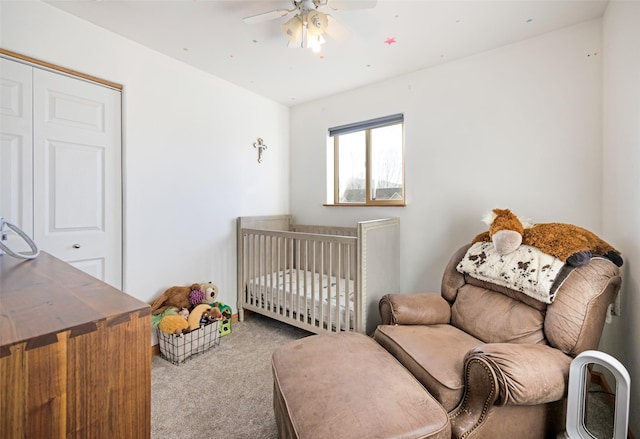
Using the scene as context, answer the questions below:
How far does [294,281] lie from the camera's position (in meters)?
2.61

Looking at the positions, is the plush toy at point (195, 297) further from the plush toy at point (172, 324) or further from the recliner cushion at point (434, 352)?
the recliner cushion at point (434, 352)

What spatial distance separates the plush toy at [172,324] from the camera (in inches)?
79.8

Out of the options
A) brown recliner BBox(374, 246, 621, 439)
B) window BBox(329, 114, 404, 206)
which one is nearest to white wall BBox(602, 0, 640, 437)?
brown recliner BBox(374, 246, 621, 439)

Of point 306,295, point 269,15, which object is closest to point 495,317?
point 306,295

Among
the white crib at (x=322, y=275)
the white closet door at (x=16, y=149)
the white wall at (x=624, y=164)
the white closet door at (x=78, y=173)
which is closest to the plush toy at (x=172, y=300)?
the white closet door at (x=78, y=173)

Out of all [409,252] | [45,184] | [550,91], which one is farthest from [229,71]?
[550,91]

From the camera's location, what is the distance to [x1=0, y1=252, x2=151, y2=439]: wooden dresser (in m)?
0.43

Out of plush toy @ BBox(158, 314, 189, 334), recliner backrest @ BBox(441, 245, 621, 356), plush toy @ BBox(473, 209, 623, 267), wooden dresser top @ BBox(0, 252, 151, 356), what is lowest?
plush toy @ BBox(158, 314, 189, 334)

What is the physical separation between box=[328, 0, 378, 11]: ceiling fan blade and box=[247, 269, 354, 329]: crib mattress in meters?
1.62

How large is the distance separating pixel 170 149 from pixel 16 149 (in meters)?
0.88

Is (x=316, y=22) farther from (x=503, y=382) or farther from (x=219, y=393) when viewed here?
(x=219, y=393)

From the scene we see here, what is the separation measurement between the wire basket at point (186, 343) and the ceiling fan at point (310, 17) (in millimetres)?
2110

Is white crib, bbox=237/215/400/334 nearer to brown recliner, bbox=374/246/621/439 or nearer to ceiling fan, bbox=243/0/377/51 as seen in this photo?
brown recliner, bbox=374/246/621/439

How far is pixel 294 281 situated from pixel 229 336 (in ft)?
→ 2.44
